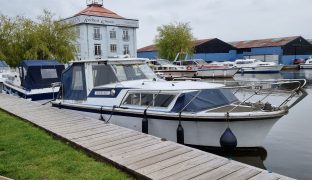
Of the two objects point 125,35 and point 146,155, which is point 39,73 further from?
point 125,35

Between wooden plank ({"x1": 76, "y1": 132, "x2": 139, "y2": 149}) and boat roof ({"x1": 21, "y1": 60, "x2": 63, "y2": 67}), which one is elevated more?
boat roof ({"x1": 21, "y1": 60, "x2": 63, "y2": 67})

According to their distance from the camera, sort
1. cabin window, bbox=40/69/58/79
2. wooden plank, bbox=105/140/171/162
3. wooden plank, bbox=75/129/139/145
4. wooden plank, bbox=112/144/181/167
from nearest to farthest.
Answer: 1. wooden plank, bbox=112/144/181/167
2. wooden plank, bbox=105/140/171/162
3. wooden plank, bbox=75/129/139/145
4. cabin window, bbox=40/69/58/79

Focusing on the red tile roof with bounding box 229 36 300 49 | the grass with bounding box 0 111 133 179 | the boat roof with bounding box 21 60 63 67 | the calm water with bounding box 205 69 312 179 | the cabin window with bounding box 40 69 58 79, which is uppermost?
the red tile roof with bounding box 229 36 300 49

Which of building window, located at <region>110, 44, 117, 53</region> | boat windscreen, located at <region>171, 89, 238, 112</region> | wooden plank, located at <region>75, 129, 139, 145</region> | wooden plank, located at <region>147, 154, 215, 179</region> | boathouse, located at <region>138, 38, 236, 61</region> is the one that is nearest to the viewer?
wooden plank, located at <region>147, 154, 215, 179</region>

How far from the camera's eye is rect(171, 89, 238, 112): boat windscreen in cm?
814

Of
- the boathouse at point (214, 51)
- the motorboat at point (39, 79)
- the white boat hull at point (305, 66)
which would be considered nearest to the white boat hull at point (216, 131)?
the motorboat at point (39, 79)

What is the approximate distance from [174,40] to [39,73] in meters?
35.4

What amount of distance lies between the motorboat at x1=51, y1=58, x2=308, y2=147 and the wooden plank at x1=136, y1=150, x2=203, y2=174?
2320 millimetres

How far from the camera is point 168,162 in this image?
5.12 metres

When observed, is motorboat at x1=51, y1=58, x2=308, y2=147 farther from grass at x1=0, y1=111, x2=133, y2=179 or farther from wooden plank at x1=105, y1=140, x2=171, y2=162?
grass at x1=0, y1=111, x2=133, y2=179

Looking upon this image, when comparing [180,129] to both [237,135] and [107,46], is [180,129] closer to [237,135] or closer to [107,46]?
[237,135]

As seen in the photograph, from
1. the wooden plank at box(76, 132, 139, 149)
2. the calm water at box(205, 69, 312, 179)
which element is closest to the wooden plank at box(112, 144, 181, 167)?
the wooden plank at box(76, 132, 139, 149)

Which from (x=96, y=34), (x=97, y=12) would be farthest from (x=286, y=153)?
(x=97, y=12)

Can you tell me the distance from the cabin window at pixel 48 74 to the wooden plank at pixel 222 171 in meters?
13.5
